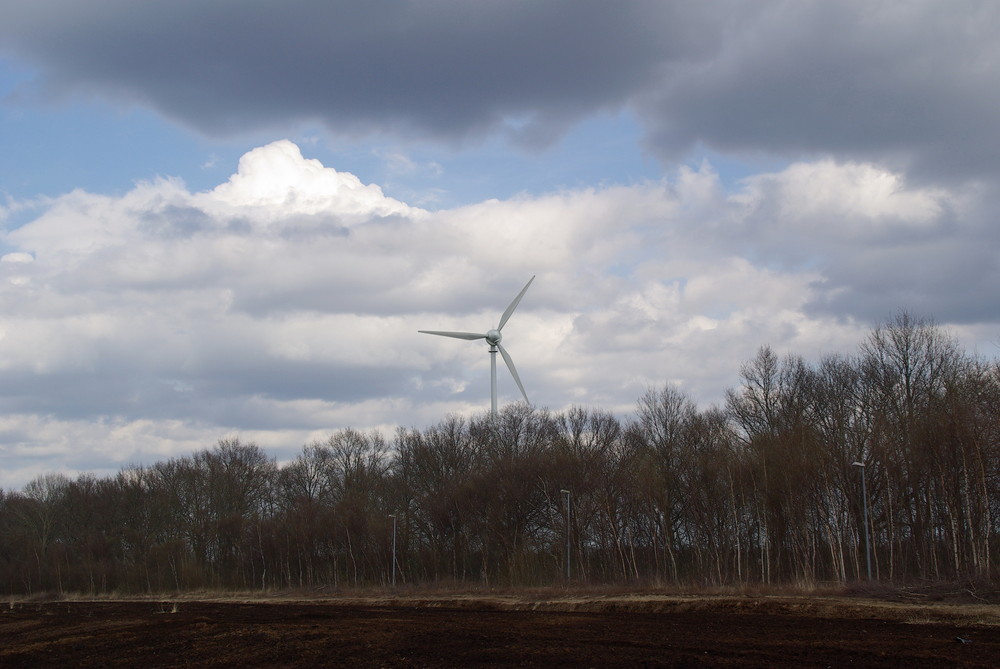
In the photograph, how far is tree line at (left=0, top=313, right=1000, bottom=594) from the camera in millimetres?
53375

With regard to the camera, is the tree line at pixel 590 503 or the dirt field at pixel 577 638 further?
the tree line at pixel 590 503

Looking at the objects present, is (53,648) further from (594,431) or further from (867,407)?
(594,431)

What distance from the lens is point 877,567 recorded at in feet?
167

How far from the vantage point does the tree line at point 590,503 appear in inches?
2101

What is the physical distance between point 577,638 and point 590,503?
150 feet

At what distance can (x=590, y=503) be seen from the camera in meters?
71.8

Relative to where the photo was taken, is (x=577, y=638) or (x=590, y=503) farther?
(x=590, y=503)

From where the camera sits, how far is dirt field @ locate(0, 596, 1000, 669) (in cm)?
2094

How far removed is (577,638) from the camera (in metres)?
26.7

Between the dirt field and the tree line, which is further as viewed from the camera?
the tree line

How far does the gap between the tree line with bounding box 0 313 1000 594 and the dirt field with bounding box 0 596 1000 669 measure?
377 inches

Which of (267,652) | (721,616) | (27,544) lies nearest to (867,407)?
(721,616)

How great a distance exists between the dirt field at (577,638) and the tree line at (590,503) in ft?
31.4

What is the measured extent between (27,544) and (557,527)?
70.5 metres
